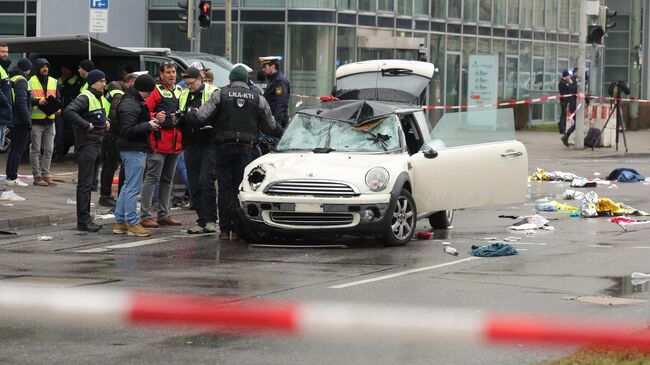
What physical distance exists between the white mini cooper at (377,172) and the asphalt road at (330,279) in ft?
1.03

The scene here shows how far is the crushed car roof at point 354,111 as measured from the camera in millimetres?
15955

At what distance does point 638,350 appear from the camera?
27.1 feet

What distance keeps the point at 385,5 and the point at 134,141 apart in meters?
26.9

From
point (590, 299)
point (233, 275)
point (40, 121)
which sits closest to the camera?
point (590, 299)

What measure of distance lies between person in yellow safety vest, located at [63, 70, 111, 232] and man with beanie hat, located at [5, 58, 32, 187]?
442 centimetres

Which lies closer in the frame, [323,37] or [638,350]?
[638,350]

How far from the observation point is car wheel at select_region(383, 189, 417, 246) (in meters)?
14.8

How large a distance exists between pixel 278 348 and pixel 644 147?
2830 centimetres

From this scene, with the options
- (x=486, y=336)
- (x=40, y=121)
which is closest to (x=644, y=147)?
(x=40, y=121)

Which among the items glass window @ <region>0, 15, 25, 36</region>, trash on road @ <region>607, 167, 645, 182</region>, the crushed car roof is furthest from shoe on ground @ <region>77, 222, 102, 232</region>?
glass window @ <region>0, 15, 25, 36</region>

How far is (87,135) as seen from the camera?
1662 centimetres

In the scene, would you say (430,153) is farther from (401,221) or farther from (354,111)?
(401,221)

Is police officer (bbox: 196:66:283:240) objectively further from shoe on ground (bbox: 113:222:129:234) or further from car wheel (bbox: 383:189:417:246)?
car wheel (bbox: 383:189:417:246)

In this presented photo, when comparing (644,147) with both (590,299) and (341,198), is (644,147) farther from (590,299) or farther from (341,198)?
(590,299)
